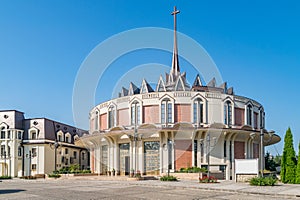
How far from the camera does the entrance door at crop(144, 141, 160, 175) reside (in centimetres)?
3909

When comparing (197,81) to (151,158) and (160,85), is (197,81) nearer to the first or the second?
(160,85)

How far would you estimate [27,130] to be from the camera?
60625mm

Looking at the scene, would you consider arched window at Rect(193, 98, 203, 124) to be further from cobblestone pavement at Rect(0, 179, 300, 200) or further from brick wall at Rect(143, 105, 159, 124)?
cobblestone pavement at Rect(0, 179, 300, 200)

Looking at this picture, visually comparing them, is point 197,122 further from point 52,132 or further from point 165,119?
point 52,132

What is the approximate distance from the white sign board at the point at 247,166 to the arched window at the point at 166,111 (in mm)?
12658

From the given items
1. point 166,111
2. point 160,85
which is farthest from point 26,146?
point 166,111

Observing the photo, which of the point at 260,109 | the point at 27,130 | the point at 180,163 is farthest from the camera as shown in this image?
the point at 27,130

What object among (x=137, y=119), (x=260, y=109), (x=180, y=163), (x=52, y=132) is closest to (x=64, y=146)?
(x=52, y=132)

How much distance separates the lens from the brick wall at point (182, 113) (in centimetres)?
3909

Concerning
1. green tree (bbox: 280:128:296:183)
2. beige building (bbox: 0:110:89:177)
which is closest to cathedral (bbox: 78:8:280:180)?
green tree (bbox: 280:128:296:183)

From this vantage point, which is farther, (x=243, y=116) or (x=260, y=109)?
(x=260, y=109)

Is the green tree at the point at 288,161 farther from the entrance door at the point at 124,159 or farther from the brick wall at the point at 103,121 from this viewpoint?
the brick wall at the point at 103,121

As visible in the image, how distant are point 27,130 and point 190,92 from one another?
33870 millimetres

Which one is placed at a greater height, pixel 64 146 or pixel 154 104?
pixel 154 104
